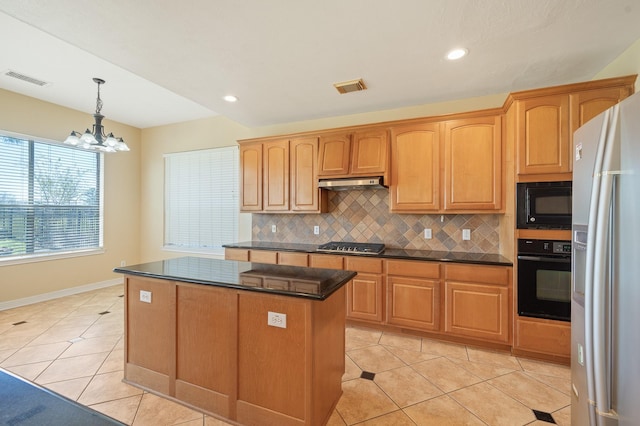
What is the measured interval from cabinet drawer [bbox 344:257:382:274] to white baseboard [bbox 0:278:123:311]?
4542 mm

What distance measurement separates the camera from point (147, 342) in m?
2.08

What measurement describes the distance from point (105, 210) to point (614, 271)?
6372 mm

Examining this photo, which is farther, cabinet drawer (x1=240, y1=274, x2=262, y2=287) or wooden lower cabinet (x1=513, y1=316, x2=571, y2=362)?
wooden lower cabinet (x1=513, y1=316, x2=571, y2=362)

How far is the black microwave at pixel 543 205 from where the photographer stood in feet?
8.04

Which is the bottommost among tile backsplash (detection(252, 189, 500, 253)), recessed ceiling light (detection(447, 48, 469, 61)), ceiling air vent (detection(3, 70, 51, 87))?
tile backsplash (detection(252, 189, 500, 253))

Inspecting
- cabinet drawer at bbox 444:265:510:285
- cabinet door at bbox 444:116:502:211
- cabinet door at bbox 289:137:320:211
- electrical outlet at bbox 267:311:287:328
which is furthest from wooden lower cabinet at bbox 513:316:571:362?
cabinet door at bbox 289:137:320:211

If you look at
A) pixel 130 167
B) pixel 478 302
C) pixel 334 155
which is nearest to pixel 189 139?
pixel 130 167

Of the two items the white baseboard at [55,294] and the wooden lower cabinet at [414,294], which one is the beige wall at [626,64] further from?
the white baseboard at [55,294]

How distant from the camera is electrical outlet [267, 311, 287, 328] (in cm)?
165

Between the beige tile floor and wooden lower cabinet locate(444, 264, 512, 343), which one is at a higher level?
wooden lower cabinet locate(444, 264, 512, 343)

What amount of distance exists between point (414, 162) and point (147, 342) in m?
3.11

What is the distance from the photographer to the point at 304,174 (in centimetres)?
383

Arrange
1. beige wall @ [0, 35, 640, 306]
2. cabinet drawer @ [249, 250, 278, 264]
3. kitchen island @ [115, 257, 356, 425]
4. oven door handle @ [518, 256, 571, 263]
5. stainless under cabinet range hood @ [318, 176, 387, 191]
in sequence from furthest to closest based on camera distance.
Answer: beige wall @ [0, 35, 640, 306], cabinet drawer @ [249, 250, 278, 264], stainless under cabinet range hood @ [318, 176, 387, 191], oven door handle @ [518, 256, 571, 263], kitchen island @ [115, 257, 356, 425]

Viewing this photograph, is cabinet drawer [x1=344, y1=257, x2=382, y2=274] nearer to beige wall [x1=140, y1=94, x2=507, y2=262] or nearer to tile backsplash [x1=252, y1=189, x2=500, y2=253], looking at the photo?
tile backsplash [x1=252, y1=189, x2=500, y2=253]
